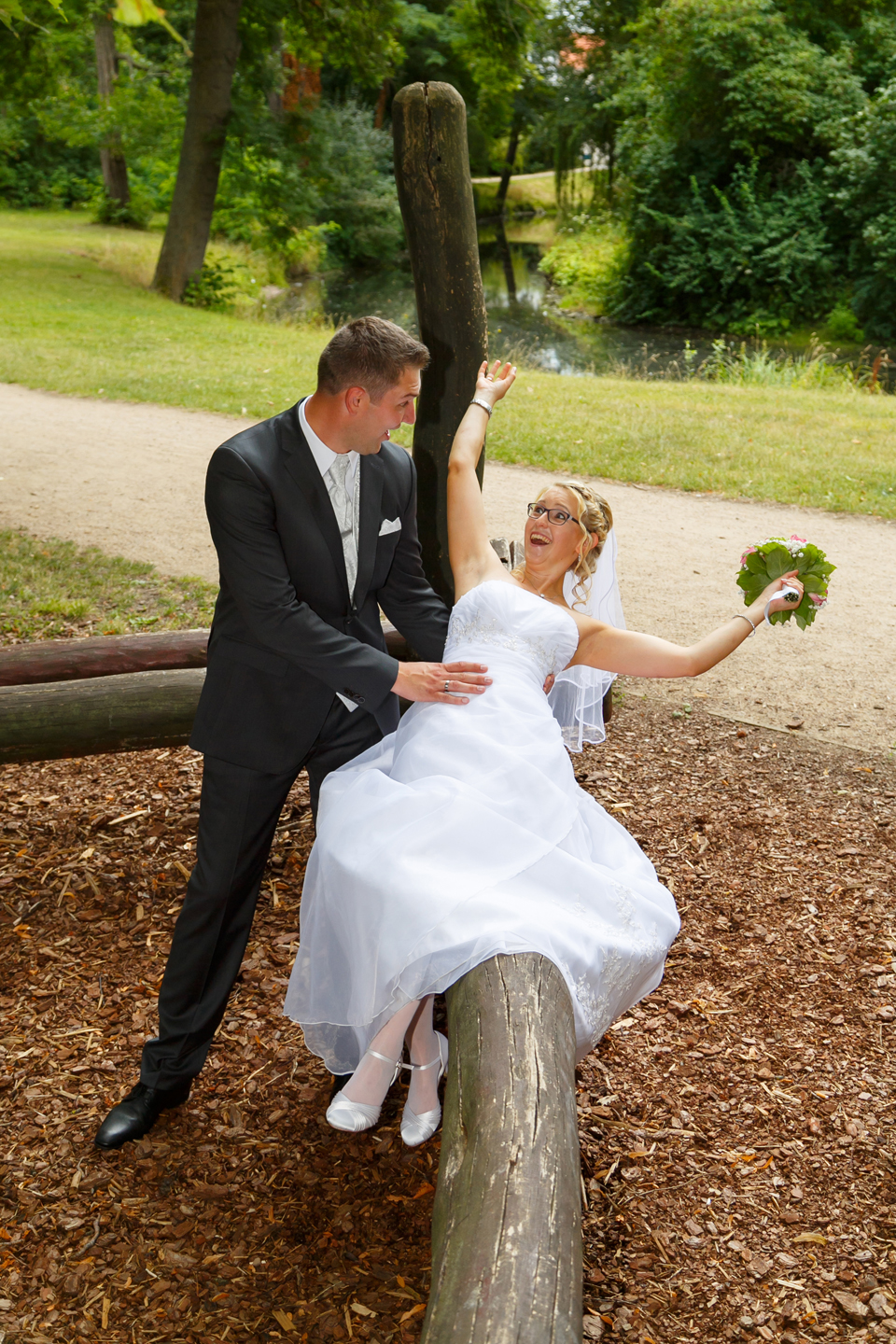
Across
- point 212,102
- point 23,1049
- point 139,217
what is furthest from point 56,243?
point 23,1049

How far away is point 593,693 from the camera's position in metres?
4.50

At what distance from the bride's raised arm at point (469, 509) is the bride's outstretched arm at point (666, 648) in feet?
1.55

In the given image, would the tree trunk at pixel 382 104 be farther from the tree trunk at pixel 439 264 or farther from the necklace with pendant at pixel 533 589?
the necklace with pendant at pixel 533 589

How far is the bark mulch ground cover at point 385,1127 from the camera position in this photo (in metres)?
2.89

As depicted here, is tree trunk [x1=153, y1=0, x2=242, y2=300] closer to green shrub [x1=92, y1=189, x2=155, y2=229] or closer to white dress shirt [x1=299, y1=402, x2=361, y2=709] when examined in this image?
green shrub [x1=92, y1=189, x2=155, y2=229]

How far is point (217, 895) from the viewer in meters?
3.26

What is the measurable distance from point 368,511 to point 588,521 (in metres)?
1.04

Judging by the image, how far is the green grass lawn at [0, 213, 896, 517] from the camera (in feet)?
→ 37.6

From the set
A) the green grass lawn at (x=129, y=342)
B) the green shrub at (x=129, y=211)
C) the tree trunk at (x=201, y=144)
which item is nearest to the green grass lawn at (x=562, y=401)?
the green grass lawn at (x=129, y=342)

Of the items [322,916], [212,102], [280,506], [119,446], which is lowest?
[119,446]

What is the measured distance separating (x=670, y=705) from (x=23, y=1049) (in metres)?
4.23

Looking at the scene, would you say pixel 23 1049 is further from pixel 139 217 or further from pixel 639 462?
pixel 139 217

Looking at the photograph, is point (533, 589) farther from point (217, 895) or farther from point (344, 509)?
point (217, 895)

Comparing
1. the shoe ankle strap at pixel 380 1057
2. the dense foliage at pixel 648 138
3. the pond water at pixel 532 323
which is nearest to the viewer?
the shoe ankle strap at pixel 380 1057
